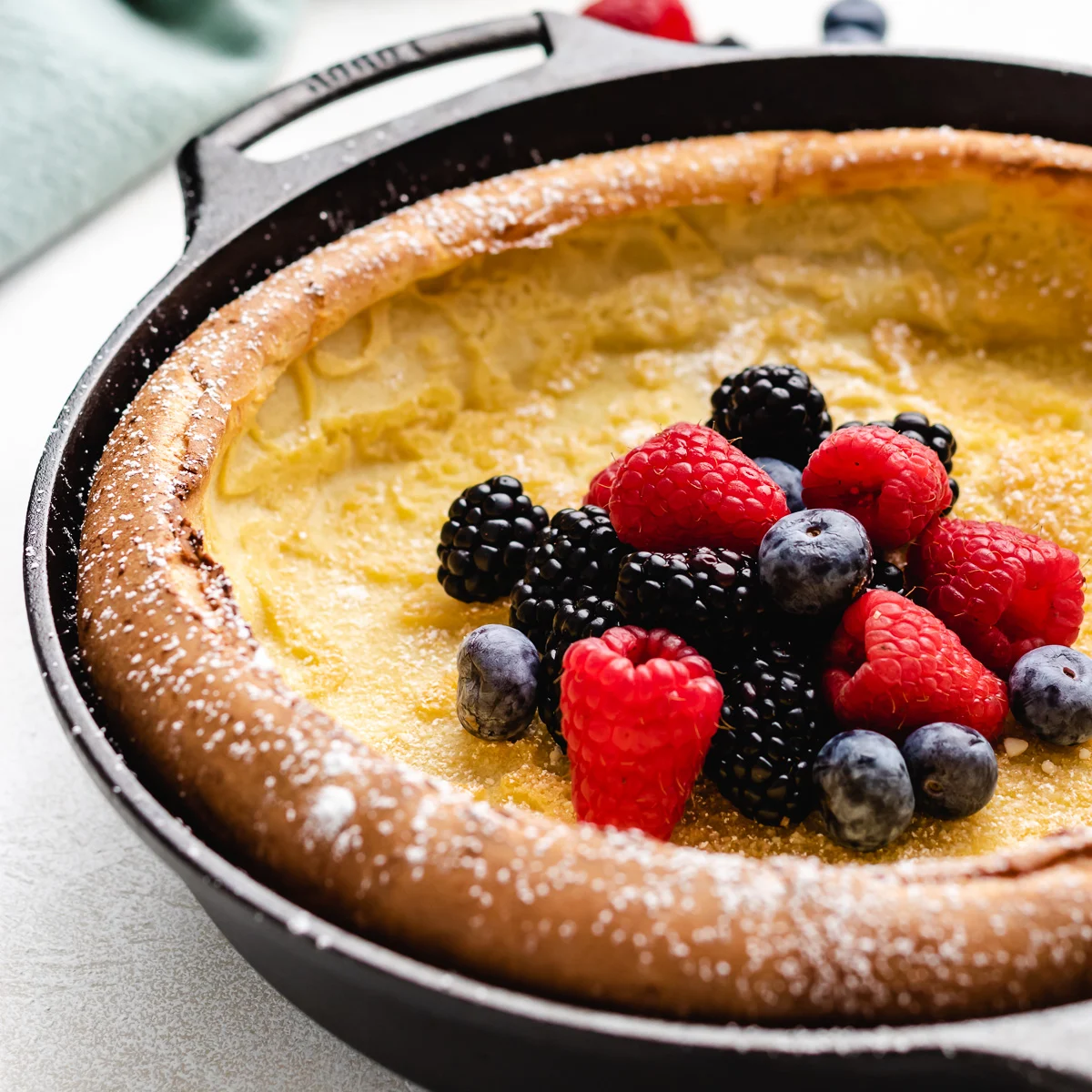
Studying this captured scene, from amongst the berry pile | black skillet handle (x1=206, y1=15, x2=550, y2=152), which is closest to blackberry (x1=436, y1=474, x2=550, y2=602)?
the berry pile

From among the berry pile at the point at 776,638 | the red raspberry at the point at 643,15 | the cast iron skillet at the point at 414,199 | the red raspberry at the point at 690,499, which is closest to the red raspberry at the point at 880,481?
the berry pile at the point at 776,638

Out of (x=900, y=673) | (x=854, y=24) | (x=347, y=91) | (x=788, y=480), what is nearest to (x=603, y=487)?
(x=788, y=480)

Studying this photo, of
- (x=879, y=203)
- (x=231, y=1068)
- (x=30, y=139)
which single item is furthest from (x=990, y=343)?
(x=30, y=139)

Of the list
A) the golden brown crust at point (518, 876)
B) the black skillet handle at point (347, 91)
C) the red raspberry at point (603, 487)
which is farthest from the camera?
the black skillet handle at point (347, 91)

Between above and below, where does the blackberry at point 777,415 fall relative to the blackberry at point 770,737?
above

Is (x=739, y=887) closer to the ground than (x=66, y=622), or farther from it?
farther from it

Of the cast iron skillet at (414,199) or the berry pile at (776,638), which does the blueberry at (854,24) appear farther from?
the berry pile at (776,638)

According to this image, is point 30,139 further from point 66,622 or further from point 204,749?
point 204,749
